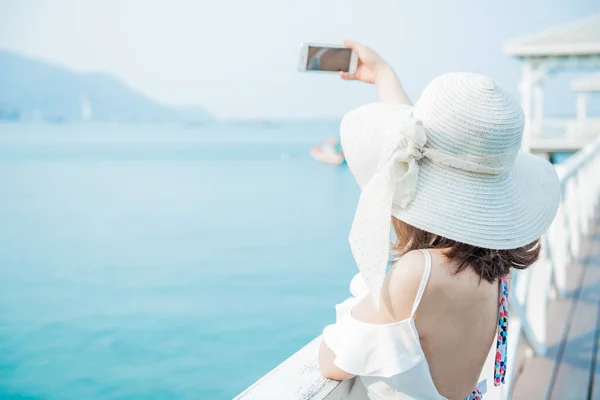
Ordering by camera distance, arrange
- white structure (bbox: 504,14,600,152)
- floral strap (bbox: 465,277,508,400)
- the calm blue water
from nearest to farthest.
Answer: floral strap (bbox: 465,277,508,400) → the calm blue water → white structure (bbox: 504,14,600,152)

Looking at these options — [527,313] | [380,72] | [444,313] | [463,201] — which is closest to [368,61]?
[380,72]

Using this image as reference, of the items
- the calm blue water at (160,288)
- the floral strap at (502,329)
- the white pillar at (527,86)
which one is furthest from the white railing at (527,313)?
the white pillar at (527,86)

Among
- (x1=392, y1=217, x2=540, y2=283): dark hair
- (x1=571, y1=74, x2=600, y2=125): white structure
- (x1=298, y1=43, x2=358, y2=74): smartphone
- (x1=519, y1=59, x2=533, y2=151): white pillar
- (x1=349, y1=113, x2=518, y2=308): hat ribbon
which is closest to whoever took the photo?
(x1=349, y1=113, x2=518, y2=308): hat ribbon

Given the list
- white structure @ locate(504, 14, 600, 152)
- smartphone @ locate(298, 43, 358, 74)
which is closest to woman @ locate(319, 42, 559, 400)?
smartphone @ locate(298, 43, 358, 74)

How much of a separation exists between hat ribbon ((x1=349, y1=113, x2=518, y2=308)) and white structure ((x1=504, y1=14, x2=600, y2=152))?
12643 millimetres

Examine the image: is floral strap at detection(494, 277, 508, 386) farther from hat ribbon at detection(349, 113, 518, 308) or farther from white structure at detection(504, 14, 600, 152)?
white structure at detection(504, 14, 600, 152)

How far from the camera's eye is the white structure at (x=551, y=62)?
12.9 m

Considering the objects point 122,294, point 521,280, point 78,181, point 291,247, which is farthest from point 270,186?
point 521,280

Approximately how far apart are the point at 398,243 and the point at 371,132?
21 cm

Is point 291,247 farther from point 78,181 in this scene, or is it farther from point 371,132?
point 78,181

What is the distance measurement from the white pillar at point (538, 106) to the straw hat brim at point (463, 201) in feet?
43.6

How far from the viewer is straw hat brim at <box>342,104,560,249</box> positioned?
110 centimetres

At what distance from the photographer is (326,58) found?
5.66ft

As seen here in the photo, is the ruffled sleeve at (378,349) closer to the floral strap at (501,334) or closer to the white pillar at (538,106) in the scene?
the floral strap at (501,334)
